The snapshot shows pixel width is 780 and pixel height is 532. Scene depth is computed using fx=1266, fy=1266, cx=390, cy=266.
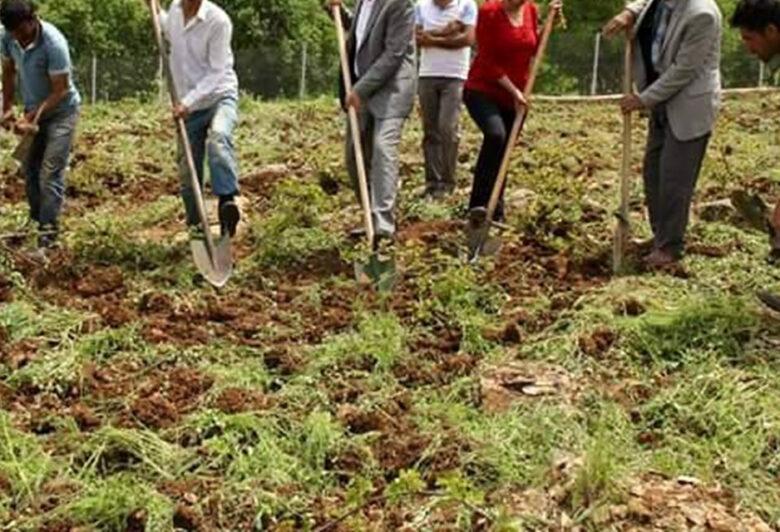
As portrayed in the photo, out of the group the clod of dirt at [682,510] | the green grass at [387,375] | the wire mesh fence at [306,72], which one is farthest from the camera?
the wire mesh fence at [306,72]

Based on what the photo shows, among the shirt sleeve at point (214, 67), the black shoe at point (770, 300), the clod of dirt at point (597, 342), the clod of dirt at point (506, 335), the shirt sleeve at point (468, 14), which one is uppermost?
the shirt sleeve at point (214, 67)

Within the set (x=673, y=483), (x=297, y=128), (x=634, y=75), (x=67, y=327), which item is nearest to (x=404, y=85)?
(x=634, y=75)

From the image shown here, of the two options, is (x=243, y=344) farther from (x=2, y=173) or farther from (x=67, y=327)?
(x=2, y=173)

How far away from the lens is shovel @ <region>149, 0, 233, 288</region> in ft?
20.3

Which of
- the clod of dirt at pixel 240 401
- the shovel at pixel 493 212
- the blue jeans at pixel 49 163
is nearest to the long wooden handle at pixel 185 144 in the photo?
the blue jeans at pixel 49 163

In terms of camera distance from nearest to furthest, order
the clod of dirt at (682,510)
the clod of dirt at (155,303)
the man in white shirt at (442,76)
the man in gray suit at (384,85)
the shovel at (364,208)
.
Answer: the clod of dirt at (682,510) < the clod of dirt at (155,303) < the shovel at (364,208) < the man in gray suit at (384,85) < the man in white shirt at (442,76)

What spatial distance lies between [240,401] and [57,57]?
9.79 ft

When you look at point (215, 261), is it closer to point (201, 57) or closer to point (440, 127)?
point (201, 57)

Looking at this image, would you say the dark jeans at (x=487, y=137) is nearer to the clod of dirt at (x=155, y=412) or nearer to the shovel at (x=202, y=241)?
the shovel at (x=202, y=241)

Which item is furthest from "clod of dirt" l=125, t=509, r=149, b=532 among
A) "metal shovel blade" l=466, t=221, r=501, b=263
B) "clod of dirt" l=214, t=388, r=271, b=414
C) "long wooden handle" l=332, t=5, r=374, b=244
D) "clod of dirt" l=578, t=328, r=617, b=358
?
"metal shovel blade" l=466, t=221, r=501, b=263

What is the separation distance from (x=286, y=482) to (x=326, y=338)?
1.47 metres

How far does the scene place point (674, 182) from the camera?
6.06 metres

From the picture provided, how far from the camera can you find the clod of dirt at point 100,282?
6004mm

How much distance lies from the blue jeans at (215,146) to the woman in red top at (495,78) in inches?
53.5
